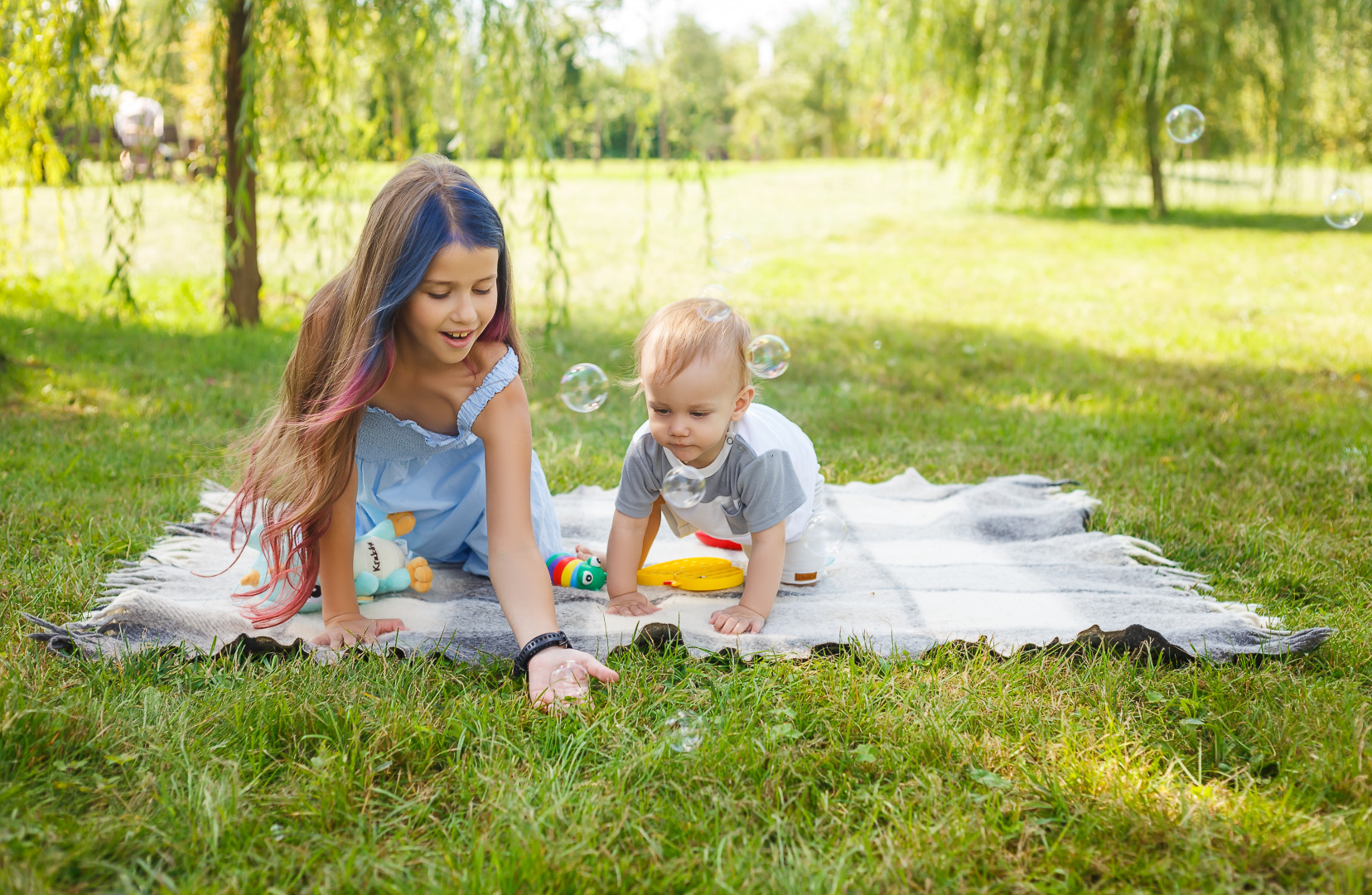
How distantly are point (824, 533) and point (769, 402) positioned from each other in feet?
6.75

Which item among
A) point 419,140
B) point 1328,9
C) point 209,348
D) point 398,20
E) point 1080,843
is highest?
point 1328,9

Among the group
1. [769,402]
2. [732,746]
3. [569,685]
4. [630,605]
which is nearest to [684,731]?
[732,746]

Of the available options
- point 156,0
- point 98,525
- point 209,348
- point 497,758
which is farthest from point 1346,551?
point 156,0

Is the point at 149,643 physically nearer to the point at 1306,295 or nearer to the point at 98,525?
the point at 98,525

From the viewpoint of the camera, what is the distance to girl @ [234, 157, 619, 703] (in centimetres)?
203

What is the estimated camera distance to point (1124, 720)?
191 cm

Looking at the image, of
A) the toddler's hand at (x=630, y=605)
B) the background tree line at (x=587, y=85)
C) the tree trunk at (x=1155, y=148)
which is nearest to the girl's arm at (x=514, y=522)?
the toddler's hand at (x=630, y=605)

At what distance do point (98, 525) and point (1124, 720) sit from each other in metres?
2.67

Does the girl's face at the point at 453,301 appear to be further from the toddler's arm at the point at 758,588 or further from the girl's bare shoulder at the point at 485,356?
the toddler's arm at the point at 758,588

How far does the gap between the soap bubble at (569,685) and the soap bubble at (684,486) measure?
0.55 m

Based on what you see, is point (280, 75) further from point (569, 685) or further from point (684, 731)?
point (684, 731)

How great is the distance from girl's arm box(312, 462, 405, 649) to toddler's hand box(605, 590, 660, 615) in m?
0.50

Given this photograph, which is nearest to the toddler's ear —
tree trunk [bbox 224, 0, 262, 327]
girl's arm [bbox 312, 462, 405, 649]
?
girl's arm [bbox 312, 462, 405, 649]

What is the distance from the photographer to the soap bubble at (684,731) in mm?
1772
